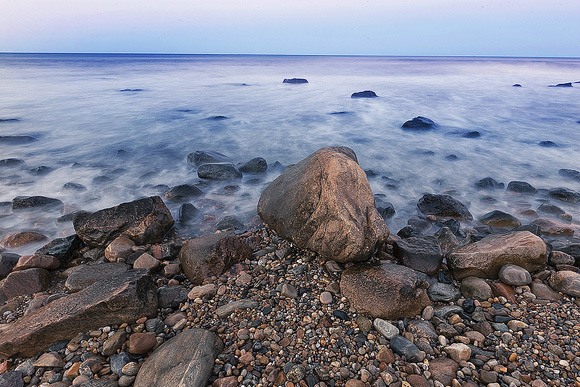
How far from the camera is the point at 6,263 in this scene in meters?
3.79

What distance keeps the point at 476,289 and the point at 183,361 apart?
265cm

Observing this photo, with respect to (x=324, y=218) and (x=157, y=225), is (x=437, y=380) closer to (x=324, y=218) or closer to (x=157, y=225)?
(x=324, y=218)

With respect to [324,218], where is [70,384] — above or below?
below

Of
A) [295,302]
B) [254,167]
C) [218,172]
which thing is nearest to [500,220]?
[295,302]

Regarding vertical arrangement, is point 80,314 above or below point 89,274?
above

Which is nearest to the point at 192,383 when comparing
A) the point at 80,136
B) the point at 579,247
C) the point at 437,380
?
the point at 437,380

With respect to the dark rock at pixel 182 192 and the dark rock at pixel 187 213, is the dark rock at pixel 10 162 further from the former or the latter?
the dark rock at pixel 187 213

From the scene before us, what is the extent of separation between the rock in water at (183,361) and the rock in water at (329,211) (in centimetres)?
139

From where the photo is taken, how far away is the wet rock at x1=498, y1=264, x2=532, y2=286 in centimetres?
322

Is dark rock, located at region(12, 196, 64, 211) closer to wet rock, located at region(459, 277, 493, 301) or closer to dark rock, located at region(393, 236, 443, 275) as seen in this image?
dark rock, located at region(393, 236, 443, 275)

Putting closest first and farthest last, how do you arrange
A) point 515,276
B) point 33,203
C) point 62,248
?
1. point 515,276
2. point 62,248
3. point 33,203

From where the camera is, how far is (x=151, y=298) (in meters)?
2.99

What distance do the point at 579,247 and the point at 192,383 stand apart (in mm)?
4239

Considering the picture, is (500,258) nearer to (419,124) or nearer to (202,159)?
(202,159)
